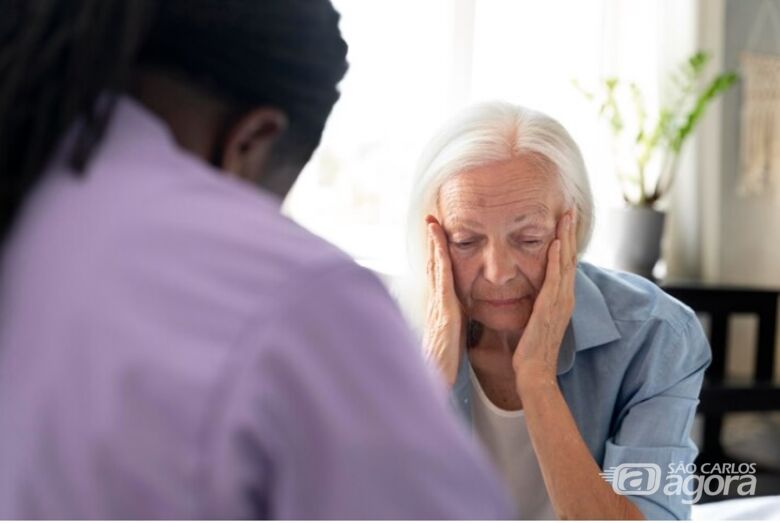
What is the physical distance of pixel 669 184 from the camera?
2.92 metres

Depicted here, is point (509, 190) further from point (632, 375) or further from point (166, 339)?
point (166, 339)

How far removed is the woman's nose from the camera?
119 cm

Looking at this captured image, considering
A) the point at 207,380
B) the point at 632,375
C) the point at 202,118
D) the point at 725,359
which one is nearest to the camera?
the point at 207,380

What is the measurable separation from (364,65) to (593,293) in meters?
1.70

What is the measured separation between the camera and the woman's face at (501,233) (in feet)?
3.87

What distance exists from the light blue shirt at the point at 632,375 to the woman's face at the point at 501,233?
0.25ft

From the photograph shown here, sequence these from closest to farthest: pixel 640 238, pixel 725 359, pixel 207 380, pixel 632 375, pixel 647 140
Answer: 1. pixel 207 380
2. pixel 632 375
3. pixel 640 238
4. pixel 647 140
5. pixel 725 359

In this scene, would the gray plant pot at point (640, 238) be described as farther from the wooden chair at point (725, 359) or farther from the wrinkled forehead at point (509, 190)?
the wrinkled forehead at point (509, 190)

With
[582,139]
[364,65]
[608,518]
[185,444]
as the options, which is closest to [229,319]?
[185,444]

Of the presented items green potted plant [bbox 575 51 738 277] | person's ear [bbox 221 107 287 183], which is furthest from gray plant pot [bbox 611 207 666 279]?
person's ear [bbox 221 107 287 183]

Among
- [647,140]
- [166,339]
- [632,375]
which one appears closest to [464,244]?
[632,375]

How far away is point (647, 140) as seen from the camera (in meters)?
2.92

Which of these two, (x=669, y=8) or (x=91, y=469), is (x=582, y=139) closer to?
(x=669, y=8)

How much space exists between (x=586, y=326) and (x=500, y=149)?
259mm
